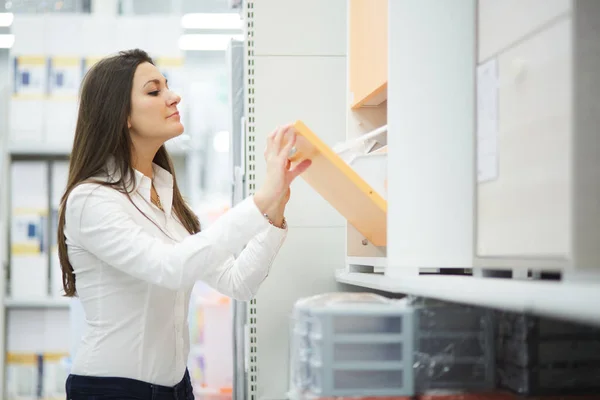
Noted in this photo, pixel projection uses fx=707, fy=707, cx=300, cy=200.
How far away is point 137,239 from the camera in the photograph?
5.56 ft

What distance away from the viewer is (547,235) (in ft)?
3.46

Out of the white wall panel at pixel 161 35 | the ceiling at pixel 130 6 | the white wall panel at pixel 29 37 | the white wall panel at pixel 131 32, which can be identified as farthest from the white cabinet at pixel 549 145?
the ceiling at pixel 130 6

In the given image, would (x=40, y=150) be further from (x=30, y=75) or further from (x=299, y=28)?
(x=299, y=28)

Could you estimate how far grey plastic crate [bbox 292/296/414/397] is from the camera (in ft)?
4.11

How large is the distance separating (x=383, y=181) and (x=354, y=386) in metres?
0.64

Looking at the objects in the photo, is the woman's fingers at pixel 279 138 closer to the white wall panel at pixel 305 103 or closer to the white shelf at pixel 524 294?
the white shelf at pixel 524 294

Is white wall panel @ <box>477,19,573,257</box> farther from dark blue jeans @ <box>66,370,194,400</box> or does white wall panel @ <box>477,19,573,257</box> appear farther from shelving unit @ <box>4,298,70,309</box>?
shelving unit @ <box>4,298,70,309</box>

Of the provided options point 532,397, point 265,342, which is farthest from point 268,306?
point 532,397

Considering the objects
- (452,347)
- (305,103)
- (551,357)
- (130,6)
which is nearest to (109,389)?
(452,347)

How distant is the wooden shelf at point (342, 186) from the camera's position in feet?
4.96

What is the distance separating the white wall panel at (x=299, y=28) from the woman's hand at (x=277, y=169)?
34.0 inches

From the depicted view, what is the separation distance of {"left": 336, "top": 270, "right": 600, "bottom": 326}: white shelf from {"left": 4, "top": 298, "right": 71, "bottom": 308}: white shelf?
7.70ft

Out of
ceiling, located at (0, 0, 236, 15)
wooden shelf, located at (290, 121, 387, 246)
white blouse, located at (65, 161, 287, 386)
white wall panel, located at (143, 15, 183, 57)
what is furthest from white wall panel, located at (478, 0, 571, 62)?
ceiling, located at (0, 0, 236, 15)

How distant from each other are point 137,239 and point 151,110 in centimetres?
42
